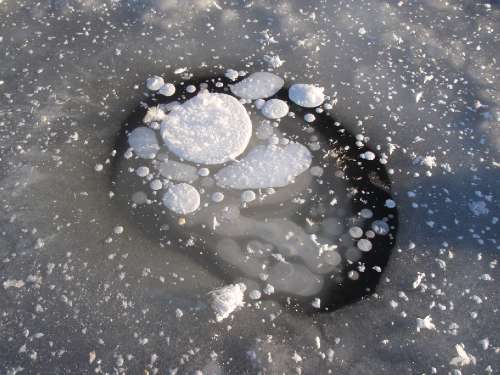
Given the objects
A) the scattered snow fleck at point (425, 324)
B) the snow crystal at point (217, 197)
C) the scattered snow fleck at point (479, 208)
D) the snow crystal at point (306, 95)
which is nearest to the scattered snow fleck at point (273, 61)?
the snow crystal at point (306, 95)

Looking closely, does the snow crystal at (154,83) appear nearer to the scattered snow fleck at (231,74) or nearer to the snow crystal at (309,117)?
the scattered snow fleck at (231,74)

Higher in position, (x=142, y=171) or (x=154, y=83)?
(x=154, y=83)

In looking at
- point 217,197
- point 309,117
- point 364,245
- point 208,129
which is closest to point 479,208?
point 364,245

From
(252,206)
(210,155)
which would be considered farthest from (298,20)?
(252,206)

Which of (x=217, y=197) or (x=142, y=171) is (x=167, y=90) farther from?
(x=217, y=197)

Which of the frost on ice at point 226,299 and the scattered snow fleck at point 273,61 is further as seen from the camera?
the scattered snow fleck at point 273,61
